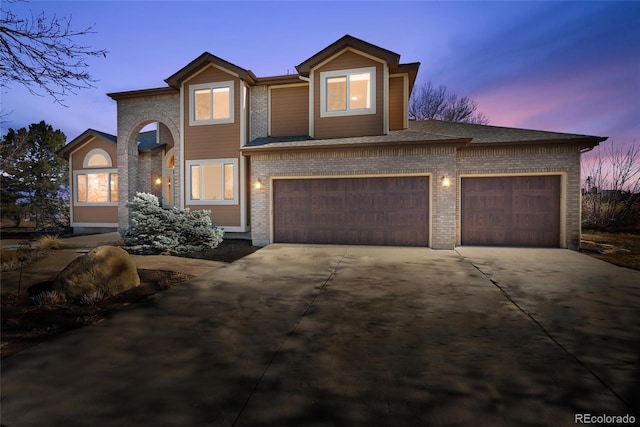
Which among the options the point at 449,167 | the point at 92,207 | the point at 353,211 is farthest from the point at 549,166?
the point at 92,207

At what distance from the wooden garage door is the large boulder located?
10366 mm

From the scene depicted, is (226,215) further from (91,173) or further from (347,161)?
(91,173)

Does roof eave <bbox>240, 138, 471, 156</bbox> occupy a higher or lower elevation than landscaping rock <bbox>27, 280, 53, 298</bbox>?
higher

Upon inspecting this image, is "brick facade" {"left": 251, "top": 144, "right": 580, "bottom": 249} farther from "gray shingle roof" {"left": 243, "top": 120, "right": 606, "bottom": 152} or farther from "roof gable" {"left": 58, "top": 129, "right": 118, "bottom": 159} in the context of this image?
"roof gable" {"left": 58, "top": 129, "right": 118, "bottom": 159}

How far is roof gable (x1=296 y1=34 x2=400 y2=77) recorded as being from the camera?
1112 centimetres

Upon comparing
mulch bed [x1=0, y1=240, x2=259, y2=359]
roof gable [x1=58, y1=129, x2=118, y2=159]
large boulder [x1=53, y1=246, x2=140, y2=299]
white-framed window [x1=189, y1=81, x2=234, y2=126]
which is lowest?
mulch bed [x1=0, y1=240, x2=259, y2=359]

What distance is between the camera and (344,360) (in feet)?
9.75

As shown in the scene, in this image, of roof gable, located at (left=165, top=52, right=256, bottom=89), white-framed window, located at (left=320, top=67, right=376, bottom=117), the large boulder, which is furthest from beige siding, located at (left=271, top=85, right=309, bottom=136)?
the large boulder

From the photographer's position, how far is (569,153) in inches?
378

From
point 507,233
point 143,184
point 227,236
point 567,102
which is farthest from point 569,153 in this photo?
point 143,184

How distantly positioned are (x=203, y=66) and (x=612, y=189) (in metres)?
22.8

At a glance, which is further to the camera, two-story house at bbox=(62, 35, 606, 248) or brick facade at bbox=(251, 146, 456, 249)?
two-story house at bbox=(62, 35, 606, 248)

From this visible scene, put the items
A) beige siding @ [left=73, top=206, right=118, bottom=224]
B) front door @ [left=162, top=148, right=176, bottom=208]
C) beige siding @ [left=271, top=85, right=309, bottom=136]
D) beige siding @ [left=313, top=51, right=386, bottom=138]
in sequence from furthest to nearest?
front door @ [left=162, top=148, right=176, bottom=208] < beige siding @ [left=73, top=206, right=118, bottom=224] < beige siding @ [left=271, top=85, right=309, bottom=136] < beige siding @ [left=313, top=51, right=386, bottom=138]

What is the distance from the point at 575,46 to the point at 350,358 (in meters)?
26.6
